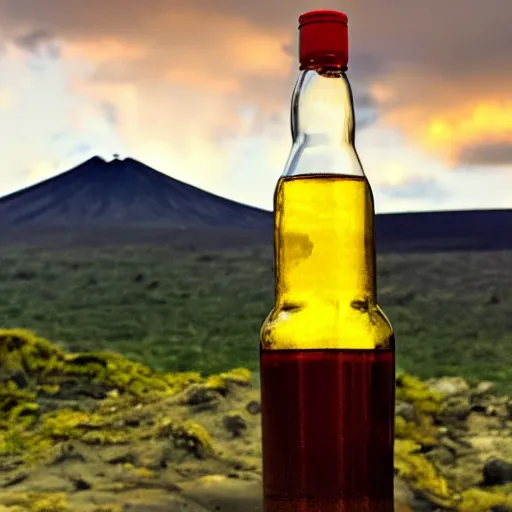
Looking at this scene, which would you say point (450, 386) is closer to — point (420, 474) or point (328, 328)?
point (420, 474)

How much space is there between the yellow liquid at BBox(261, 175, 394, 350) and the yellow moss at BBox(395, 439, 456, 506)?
55 cm

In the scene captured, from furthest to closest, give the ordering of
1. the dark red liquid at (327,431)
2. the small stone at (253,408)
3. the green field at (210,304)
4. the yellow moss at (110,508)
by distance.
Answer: the green field at (210,304)
the small stone at (253,408)
the yellow moss at (110,508)
the dark red liquid at (327,431)

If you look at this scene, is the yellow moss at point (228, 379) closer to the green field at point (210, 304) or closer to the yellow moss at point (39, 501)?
the green field at point (210, 304)

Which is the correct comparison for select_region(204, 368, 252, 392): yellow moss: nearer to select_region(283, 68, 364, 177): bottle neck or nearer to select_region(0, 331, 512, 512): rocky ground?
select_region(0, 331, 512, 512): rocky ground

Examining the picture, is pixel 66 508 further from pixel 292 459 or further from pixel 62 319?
pixel 292 459

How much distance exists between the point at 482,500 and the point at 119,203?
70 cm

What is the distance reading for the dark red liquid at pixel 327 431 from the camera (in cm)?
55

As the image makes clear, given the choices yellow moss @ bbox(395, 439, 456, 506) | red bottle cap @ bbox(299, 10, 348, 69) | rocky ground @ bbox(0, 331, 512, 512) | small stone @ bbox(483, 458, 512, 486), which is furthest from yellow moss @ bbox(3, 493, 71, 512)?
red bottle cap @ bbox(299, 10, 348, 69)

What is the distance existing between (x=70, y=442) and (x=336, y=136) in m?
0.67

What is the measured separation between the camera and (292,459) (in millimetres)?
550

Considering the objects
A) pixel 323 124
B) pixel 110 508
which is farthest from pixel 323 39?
pixel 110 508

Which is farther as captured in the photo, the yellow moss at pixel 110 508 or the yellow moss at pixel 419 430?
the yellow moss at pixel 419 430

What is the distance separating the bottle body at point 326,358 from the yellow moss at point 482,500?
531mm

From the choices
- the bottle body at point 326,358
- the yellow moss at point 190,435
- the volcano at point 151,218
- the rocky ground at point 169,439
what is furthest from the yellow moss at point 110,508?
the volcano at point 151,218
